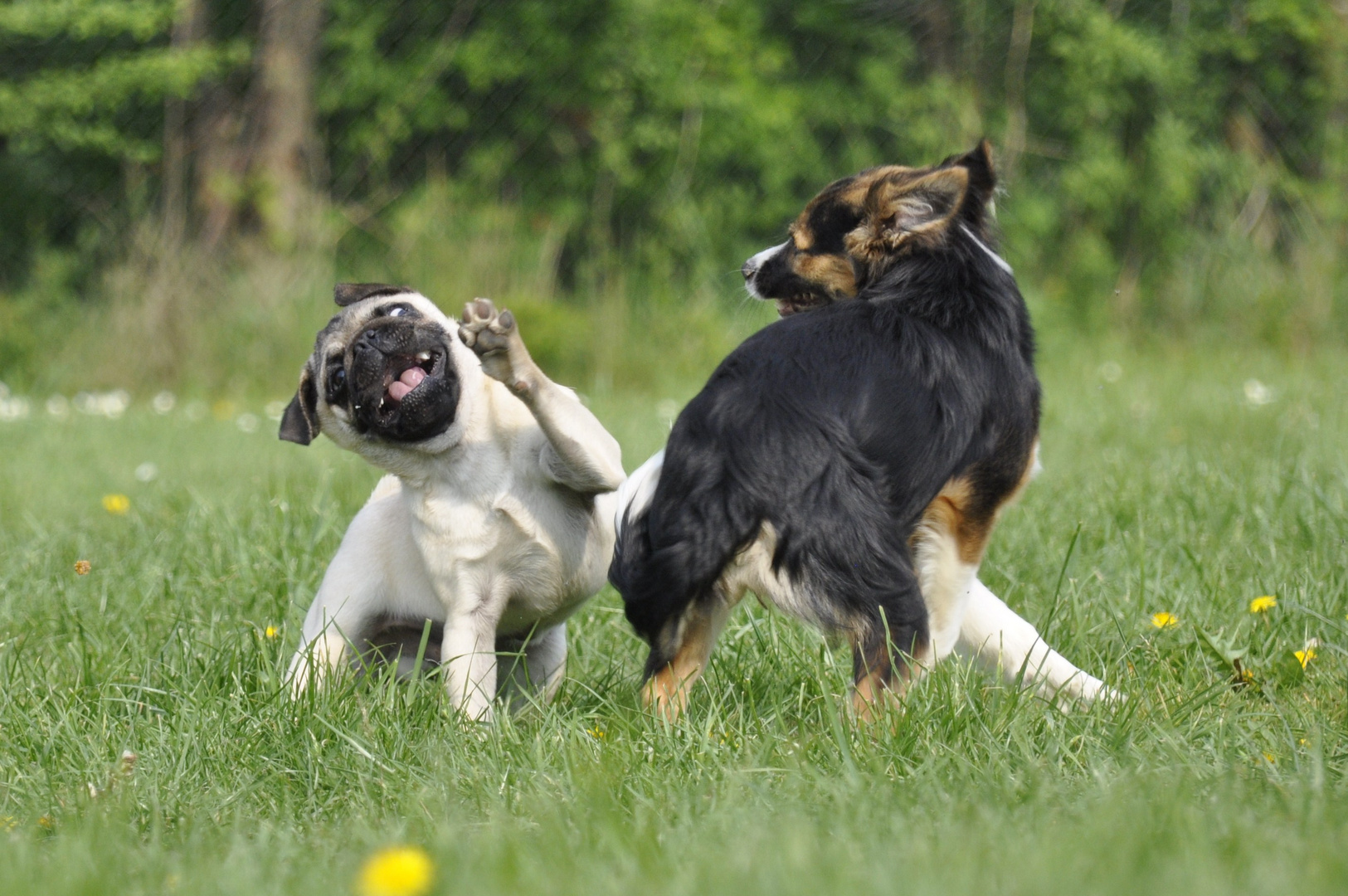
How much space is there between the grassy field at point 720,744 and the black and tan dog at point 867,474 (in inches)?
6.5

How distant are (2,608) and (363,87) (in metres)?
8.89

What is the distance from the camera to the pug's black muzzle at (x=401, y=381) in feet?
9.73

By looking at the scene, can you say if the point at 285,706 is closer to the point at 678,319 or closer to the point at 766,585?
the point at 766,585

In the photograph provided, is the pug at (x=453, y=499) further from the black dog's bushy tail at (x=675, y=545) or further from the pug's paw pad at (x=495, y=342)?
the black dog's bushy tail at (x=675, y=545)

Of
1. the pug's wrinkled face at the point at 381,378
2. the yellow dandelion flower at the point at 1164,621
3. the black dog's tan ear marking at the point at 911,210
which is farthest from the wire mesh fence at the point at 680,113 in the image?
the pug's wrinkled face at the point at 381,378

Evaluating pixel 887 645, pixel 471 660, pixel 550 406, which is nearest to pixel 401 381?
pixel 550 406

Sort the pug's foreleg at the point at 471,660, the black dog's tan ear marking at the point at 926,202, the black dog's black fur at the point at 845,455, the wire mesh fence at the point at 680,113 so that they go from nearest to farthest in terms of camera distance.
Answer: the black dog's black fur at the point at 845,455 → the pug's foreleg at the point at 471,660 → the black dog's tan ear marking at the point at 926,202 → the wire mesh fence at the point at 680,113

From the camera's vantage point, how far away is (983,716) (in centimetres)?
263

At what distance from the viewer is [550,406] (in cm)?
288

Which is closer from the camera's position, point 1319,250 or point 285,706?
point 285,706

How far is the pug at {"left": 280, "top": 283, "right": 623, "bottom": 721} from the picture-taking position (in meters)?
2.97

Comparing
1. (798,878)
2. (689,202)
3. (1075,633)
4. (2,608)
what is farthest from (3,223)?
(798,878)

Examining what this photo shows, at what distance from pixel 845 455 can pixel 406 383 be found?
101 centimetres

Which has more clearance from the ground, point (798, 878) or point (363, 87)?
point (798, 878)
